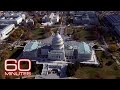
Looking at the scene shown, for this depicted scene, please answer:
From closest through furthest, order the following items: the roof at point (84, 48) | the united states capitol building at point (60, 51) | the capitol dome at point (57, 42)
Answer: the united states capitol building at point (60, 51) → the roof at point (84, 48) → the capitol dome at point (57, 42)

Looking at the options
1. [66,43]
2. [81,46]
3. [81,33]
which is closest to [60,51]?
[66,43]

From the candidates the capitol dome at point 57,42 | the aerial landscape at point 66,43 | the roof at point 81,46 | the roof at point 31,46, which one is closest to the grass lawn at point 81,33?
the aerial landscape at point 66,43

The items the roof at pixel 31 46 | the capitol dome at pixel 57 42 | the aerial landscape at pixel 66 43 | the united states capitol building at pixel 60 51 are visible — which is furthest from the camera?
→ the capitol dome at pixel 57 42

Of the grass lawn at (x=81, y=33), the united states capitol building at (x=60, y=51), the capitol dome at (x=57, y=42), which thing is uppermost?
the grass lawn at (x=81, y=33)

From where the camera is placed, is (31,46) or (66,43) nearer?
(31,46)

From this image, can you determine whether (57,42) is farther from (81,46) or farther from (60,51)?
(81,46)

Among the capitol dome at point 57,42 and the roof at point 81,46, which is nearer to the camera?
the roof at point 81,46

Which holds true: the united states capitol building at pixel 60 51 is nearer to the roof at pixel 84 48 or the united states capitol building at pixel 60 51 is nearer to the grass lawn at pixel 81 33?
the roof at pixel 84 48

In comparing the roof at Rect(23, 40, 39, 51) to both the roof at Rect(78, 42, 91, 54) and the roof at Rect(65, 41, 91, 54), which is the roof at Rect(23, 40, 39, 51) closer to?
the roof at Rect(65, 41, 91, 54)
